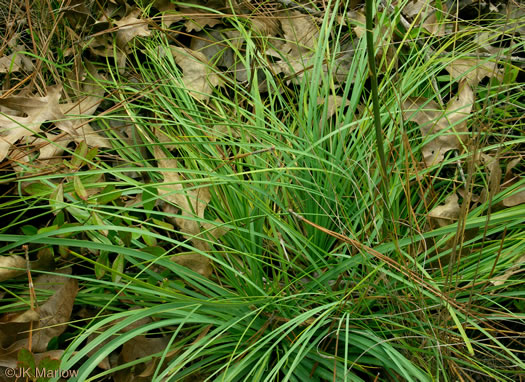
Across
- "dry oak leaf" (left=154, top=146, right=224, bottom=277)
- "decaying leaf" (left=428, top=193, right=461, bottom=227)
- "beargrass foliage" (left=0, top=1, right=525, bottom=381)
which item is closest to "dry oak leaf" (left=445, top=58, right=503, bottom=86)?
"beargrass foliage" (left=0, top=1, right=525, bottom=381)

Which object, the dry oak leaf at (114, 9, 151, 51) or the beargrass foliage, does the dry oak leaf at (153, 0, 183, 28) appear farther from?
the beargrass foliage

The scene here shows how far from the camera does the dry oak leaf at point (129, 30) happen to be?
1.69m

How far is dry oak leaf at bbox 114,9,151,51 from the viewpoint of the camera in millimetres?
1695

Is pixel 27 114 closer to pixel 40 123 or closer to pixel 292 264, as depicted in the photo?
pixel 40 123

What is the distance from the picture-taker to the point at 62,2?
5.73ft

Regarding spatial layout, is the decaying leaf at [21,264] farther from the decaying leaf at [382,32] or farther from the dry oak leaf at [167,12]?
the decaying leaf at [382,32]

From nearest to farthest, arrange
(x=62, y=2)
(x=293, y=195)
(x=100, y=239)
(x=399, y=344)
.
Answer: (x=399, y=344) → (x=100, y=239) → (x=293, y=195) → (x=62, y=2)

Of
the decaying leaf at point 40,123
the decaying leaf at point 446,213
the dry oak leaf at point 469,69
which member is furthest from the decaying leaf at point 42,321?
the dry oak leaf at point 469,69

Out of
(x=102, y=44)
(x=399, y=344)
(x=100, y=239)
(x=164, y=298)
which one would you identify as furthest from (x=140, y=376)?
(x=102, y=44)

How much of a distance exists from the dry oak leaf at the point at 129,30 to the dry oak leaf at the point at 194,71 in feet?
0.39

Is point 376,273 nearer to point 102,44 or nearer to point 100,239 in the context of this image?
point 100,239

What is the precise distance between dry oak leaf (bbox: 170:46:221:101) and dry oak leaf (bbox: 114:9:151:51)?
12 cm

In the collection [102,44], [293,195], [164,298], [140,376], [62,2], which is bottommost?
[140,376]

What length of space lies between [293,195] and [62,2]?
113 centimetres
